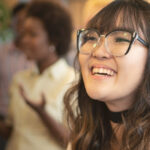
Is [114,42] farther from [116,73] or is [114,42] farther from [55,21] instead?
[55,21]

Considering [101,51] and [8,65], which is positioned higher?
[101,51]

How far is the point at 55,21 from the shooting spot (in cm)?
170

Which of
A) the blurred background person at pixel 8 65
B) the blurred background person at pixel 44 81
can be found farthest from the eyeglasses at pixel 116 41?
the blurred background person at pixel 8 65

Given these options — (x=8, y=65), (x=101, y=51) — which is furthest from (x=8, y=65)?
(x=101, y=51)

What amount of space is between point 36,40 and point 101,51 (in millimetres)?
908

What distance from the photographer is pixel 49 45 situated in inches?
66.4

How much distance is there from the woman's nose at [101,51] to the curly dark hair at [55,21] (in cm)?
88

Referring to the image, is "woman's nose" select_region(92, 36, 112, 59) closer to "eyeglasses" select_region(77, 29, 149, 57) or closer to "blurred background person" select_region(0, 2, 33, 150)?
"eyeglasses" select_region(77, 29, 149, 57)

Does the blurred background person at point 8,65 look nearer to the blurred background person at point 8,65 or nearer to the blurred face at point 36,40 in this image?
the blurred background person at point 8,65

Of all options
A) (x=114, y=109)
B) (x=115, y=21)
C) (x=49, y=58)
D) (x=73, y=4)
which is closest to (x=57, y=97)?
(x=49, y=58)

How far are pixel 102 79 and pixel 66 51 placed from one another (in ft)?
3.12

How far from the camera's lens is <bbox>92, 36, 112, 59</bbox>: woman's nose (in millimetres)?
798

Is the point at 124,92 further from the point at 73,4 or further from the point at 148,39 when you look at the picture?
the point at 73,4

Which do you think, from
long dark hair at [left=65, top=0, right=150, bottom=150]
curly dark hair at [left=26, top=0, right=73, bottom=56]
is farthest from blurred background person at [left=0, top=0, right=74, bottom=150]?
long dark hair at [left=65, top=0, right=150, bottom=150]
